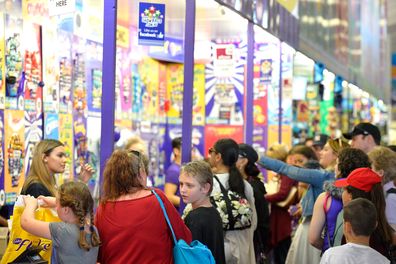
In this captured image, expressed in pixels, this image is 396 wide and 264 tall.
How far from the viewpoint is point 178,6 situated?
8.18 metres

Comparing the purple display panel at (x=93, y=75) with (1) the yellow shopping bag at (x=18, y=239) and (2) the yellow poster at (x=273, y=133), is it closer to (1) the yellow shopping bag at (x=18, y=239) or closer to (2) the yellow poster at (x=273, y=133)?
(2) the yellow poster at (x=273, y=133)

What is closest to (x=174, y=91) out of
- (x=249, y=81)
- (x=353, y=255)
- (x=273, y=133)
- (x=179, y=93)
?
(x=179, y=93)

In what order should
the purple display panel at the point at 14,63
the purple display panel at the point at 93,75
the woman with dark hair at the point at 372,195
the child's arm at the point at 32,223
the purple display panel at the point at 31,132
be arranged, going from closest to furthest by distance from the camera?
the child's arm at the point at 32,223, the woman with dark hair at the point at 372,195, the purple display panel at the point at 14,63, the purple display panel at the point at 31,132, the purple display panel at the point at 93,75

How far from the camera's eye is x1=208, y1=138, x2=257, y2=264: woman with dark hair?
18.7ft

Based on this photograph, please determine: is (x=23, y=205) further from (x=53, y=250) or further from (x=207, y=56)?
(x=207, y=56)

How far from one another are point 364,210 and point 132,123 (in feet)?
21.6

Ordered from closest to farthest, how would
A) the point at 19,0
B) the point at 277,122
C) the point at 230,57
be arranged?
the point at 19,0
the point at 230,57
the point at 277,122

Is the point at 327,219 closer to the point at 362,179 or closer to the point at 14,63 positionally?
the point at 362,179

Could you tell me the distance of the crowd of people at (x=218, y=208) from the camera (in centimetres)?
423

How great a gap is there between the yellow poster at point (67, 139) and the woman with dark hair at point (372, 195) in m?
3.47

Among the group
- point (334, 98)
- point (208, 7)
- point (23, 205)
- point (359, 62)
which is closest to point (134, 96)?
point (208, 7)

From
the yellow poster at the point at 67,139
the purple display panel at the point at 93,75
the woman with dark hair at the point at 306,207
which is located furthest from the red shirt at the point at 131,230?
the purple display panel at the point at 93,75

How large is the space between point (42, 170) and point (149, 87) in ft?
20.9

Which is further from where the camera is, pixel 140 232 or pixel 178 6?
pixel 178 6
